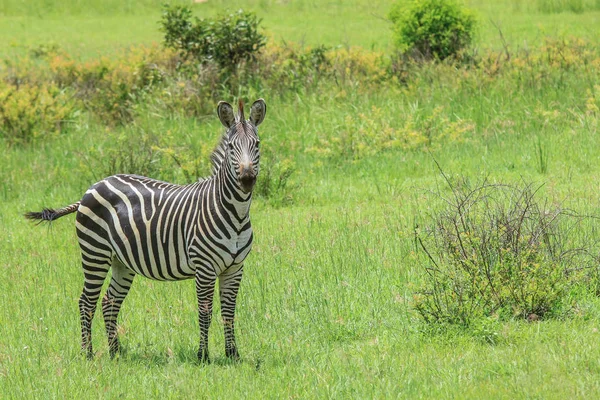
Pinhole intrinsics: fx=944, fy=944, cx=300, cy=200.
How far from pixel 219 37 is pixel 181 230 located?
1231 centimetres

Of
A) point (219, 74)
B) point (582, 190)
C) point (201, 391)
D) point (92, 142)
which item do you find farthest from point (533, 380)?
point (219, 74)

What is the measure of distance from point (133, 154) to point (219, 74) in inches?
208

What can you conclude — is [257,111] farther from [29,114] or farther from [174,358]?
[29,114]

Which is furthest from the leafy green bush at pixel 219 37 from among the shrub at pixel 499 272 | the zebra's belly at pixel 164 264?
the zebra's belly at pixel 164 264

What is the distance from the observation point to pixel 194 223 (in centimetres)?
701

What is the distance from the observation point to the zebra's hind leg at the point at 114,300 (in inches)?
Result: 297

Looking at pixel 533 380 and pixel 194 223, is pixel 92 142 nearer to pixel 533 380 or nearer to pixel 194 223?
pixel 194 223

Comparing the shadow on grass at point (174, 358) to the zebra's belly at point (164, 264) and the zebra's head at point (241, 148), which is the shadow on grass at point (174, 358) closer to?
the zebra's belly at point (164, 264)

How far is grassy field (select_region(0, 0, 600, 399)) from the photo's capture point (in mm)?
6441

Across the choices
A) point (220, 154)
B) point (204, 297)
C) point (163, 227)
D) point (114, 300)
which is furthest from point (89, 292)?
point (220, 154)

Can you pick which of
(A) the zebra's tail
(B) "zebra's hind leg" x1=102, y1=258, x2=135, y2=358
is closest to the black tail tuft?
(A) the zebra's tail

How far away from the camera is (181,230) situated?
282 inches

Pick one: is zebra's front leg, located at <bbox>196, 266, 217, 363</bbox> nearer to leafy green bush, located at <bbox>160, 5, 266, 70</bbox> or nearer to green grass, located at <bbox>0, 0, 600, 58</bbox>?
leafy green bush, located at <bbox>160, 5, 266, 70</bbox>

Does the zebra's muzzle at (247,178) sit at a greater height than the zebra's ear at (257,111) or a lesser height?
lesser
